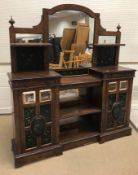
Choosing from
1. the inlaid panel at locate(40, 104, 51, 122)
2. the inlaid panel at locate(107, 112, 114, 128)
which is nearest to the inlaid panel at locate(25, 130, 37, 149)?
the inlaid panel at locate(40, 104, 51, 122)

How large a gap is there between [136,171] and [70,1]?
2337 mm

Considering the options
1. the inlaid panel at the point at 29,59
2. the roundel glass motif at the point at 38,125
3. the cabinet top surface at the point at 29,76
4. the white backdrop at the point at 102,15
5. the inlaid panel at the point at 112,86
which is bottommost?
the roundel glass motif at the point at 38,125

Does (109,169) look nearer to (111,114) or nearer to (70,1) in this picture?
(111,114)

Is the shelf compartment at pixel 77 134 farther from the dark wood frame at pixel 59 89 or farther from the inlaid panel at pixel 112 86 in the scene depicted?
the inlaid panel at pixel 112 86

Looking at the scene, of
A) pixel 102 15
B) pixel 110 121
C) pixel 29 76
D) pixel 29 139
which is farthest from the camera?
pixel 102 15

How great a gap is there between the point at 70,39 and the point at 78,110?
0.86 m

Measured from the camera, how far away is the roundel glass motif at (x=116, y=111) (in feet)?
8.06

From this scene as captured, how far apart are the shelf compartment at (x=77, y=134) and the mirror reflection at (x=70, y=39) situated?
2.57 ft

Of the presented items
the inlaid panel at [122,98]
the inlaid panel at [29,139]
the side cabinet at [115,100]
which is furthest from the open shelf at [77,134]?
the inlaid panel at [122,98]

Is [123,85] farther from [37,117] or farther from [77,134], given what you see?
[37,117]

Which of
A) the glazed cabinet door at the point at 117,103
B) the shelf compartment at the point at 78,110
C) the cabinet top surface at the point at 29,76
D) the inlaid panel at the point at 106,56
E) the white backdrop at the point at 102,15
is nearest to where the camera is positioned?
the cabinet top surface at the point at 29,76

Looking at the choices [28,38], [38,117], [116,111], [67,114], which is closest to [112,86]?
[116,111]

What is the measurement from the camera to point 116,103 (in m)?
2.46

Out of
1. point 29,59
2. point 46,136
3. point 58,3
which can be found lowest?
point 46,136
